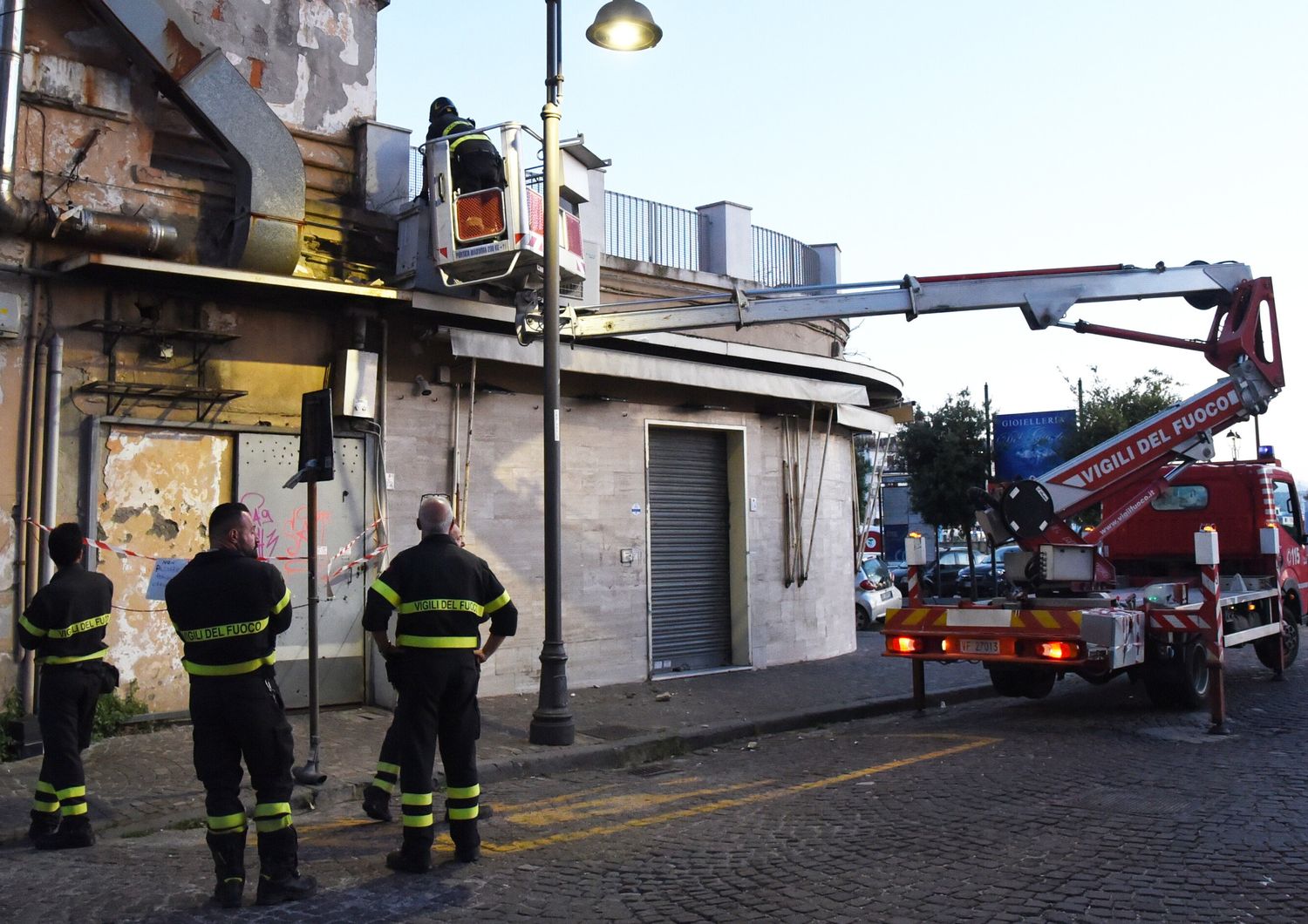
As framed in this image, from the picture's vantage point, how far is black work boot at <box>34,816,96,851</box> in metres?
6.54

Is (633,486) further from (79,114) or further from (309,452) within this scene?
(79,114)

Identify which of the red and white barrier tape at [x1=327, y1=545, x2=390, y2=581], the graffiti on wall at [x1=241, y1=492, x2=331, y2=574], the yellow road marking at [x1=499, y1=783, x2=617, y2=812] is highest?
the graffiti on wall at [x1=241, y1=492, x2=331, y2=574]

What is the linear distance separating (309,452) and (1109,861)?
561 cm

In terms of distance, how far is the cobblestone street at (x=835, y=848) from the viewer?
526cm

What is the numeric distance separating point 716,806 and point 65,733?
386 centimetres

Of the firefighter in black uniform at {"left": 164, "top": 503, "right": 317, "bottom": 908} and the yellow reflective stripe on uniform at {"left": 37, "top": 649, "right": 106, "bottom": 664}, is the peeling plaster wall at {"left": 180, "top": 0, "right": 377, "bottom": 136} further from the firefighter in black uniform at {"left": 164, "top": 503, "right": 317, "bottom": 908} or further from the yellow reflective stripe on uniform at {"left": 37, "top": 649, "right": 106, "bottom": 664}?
the firefighter in black uniform at {"left": 164, "top": 503, "right": 317, "bottom": 908}

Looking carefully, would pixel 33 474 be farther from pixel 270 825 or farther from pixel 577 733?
pixel 270 825

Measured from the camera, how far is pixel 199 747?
5.46m

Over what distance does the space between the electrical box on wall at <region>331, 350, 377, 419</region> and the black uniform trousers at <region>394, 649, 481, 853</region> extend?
5.24m

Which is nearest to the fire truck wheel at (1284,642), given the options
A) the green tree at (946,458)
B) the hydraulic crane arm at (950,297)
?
the hydraulic crane arm at (950,297)

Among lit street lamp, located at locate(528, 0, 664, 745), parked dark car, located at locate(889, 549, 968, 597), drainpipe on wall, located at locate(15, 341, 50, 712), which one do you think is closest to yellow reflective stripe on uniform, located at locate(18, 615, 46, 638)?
drainpipe on wall, located at locate(15, 341, 50, 712)

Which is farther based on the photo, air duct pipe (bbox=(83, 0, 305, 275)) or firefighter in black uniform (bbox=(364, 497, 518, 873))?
air duct pipe (bbox=(83, 0, 305, 275))

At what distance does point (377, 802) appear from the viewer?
23.1 ft

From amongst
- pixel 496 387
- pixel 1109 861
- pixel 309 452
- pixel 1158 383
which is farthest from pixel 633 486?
pixel 1158 383
